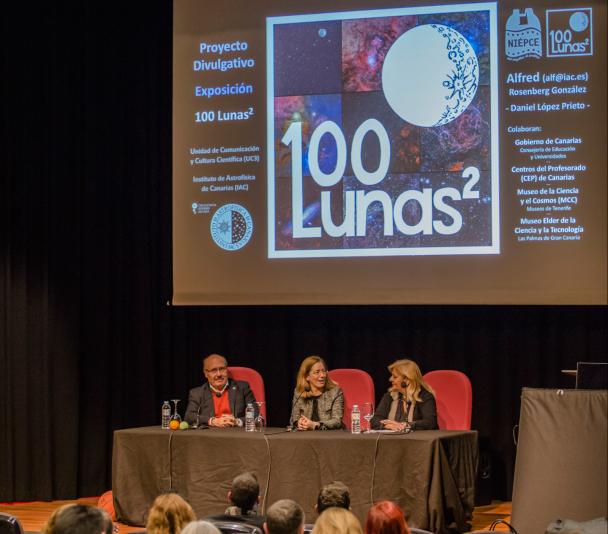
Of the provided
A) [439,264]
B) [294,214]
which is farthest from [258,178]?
[439,264]

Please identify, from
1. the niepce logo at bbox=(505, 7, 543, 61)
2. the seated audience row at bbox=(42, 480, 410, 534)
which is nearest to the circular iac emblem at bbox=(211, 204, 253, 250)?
the niepce logo at bbox=(505, 7, 543, 61)

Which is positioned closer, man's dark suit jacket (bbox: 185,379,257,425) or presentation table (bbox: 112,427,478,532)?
presentation table (bbox: 112,427,478,532)

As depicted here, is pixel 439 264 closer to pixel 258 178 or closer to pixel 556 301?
pixel 556 301

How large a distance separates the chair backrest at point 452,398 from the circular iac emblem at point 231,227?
5.43ft

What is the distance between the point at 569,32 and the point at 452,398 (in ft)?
8.26

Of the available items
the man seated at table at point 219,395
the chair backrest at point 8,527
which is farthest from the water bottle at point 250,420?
the chair backrest at point 8,527

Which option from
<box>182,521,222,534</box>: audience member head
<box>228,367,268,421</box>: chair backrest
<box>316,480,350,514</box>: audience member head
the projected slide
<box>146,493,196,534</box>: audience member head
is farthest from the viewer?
<box>228,367,268,421</box>: chair backrest

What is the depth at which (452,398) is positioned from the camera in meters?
6.29

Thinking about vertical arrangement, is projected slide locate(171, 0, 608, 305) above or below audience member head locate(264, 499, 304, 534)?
above

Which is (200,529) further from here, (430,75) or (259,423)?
(430,75)

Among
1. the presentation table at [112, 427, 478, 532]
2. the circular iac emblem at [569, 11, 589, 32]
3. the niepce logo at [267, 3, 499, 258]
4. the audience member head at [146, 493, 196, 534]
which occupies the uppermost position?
the circular iac emblem at [569, 11, 589, 32]

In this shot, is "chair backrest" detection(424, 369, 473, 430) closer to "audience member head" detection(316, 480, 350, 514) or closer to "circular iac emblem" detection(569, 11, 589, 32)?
"circular iac emblem" detection(569, 11, 589, 32)

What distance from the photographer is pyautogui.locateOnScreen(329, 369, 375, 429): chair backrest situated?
659 centimetres

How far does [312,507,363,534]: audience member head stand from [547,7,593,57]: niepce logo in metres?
4.12
